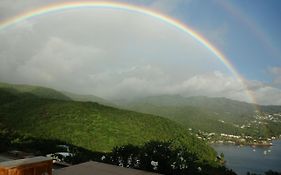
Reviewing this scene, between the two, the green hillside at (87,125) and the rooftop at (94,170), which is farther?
the green hillside at (87,125)

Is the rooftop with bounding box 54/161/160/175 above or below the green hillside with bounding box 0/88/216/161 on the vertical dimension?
below

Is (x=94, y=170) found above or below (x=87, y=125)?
below

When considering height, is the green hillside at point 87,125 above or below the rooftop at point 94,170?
above

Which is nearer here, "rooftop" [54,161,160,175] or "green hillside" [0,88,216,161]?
"rooftop" [54,161,160,175]

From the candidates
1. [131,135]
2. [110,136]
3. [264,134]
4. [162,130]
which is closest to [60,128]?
[110,136]

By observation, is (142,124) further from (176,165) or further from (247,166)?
(176,165)

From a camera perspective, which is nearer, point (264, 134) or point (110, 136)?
point (110, 136)

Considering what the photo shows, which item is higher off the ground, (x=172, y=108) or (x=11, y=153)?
(x=172, y=108)

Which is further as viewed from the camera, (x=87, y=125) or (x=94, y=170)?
(x=87, y=125)
